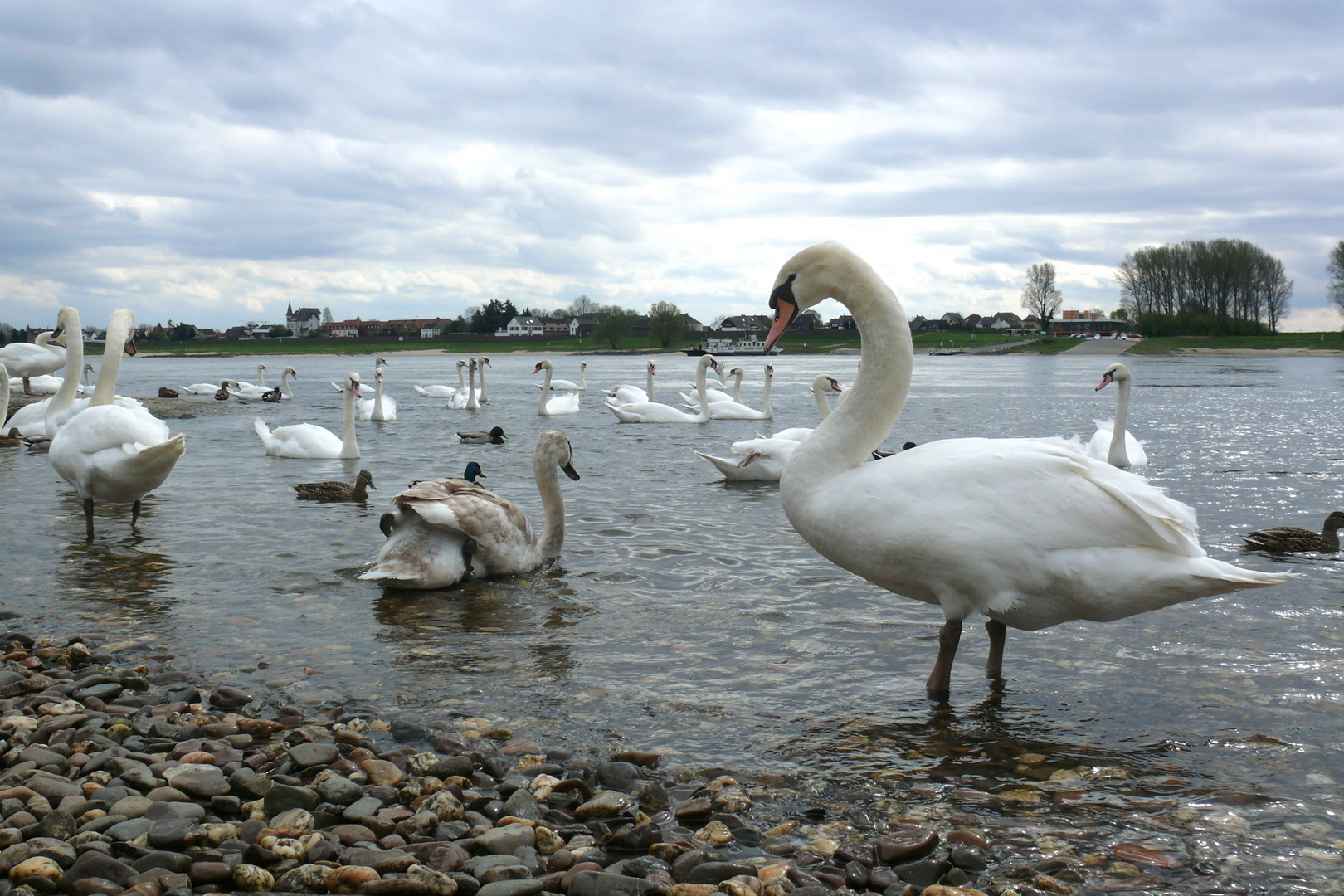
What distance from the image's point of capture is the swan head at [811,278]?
15.8ft

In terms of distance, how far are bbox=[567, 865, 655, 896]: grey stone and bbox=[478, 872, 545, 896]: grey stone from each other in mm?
19

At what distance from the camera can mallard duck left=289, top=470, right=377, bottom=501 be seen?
10422 millimetres

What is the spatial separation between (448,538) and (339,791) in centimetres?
335

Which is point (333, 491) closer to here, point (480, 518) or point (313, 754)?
point (480, 518)

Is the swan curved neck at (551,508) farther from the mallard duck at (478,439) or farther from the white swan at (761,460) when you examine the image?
the mallard duck at (478,439)

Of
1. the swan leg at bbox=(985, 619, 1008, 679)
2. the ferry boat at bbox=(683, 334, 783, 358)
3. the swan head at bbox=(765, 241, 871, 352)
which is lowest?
the swan leg at bbox=(985, 619, 1008, 679)

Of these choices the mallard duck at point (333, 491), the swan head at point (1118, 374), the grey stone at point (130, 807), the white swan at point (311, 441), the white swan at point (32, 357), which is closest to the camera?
the grey stone at point (130, 807)

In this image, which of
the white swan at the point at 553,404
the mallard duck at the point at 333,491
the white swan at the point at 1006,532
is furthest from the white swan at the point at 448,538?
the white swan at the point at 553,404

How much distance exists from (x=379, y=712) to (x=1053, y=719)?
2990 mm

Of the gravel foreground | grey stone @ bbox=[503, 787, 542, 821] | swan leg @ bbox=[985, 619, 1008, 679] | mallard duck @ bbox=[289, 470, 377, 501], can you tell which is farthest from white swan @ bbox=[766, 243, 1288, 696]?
mallard duck @ bbox=[289, 470, 377, 501]

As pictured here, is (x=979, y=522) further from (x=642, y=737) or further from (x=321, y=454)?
(x=321, y=454)

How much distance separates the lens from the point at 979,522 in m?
3.97

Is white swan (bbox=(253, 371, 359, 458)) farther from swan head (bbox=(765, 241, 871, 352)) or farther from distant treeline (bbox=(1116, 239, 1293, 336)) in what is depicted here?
distant treeline (bbox=(1116, 239, 1293, 336))

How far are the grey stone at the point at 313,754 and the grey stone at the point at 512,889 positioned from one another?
112cm
